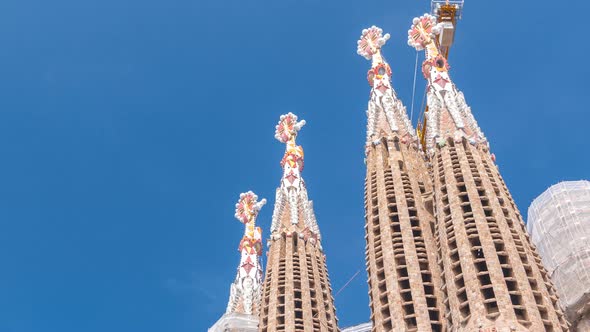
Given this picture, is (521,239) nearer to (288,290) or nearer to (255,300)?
(288,290)

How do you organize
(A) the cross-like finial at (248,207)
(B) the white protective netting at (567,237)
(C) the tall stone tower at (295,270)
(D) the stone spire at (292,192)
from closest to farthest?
(B) the white protective netting at (567,237), (C) the tall stone tower at (295,270), (D) the stone spire at (292,192), (A) the cross-like finial at (248,207)

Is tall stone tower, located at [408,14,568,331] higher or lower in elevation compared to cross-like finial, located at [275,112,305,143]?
lower

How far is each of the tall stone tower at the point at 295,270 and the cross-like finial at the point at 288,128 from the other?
225cm

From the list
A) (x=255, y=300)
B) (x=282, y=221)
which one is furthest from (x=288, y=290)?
(x=255, y=300)

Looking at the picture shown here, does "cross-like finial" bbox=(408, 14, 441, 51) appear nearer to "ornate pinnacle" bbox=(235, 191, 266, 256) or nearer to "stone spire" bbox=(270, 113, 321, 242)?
"stone spire" bbox=(270, 113, 321, 242)

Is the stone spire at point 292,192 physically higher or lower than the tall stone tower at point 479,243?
higher

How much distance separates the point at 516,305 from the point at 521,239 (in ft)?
10.6

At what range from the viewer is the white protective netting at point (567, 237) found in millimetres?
30078

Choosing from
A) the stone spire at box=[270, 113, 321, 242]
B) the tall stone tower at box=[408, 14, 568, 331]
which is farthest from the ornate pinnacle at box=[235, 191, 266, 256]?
the tall stone tower at box=[408, 14, 568, 331]

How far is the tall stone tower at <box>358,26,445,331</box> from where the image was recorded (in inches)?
1091

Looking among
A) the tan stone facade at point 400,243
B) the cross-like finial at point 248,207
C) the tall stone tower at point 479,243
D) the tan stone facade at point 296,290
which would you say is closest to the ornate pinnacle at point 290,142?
the cross-like finial at point 248,207

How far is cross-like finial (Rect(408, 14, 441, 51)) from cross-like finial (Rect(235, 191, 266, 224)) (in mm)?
13019

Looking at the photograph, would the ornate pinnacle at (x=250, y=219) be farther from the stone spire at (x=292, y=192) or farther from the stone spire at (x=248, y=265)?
the stone spire at (x=292, y=192)

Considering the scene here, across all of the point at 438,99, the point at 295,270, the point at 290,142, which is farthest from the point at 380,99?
Result: the point at 295,270
